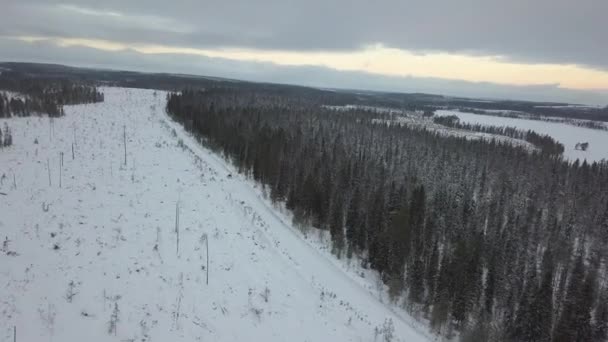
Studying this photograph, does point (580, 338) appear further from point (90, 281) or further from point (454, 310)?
point (90, 281)

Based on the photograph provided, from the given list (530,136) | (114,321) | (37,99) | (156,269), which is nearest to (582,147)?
(530,136)

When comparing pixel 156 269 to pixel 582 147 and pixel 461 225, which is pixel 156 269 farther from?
pixel 582 147

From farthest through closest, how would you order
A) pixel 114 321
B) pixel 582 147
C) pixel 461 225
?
pixel 582 147, pixel 461 225, pixel 114 321

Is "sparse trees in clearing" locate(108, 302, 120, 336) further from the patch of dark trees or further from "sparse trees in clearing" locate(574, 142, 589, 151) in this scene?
"sparse trees in clearing" locate(574, 142, 589, 151)

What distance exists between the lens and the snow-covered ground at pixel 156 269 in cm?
1383

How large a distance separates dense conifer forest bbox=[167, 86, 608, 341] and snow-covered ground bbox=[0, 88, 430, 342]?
5040 millimetres

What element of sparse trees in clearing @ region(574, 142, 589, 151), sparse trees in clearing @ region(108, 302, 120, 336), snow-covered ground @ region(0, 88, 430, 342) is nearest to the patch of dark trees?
sparse trees in clearing @ region(574, 142, 589, 151)

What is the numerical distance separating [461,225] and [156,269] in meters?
41.5

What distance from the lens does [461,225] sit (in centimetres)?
4850

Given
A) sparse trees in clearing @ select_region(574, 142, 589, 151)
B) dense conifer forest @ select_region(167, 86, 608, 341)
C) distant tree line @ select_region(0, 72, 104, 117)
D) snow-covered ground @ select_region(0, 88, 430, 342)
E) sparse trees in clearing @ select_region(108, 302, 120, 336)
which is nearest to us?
sparse trees in clearing @ select_region(108, 302, 120, 336)

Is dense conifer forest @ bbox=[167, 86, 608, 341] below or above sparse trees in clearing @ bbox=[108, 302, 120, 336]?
below

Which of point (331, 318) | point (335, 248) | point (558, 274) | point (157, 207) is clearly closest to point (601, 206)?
point (558, 274)

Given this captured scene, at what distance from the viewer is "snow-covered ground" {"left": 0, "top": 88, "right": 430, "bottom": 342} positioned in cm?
1383

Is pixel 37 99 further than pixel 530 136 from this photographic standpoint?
No
